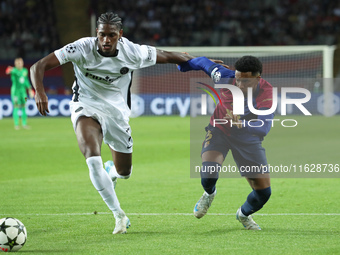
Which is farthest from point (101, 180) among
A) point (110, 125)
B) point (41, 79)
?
point (41, 79)

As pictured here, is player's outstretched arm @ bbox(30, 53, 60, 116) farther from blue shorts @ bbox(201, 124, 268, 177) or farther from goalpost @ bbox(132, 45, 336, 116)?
goalpost @ bbox(132, 45, 336, 116)

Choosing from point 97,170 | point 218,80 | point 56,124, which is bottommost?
point 56,124

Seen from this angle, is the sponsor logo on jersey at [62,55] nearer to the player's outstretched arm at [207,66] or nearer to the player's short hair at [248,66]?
the player's outstretched arm at [207,66]

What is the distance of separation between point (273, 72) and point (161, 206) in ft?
62.5

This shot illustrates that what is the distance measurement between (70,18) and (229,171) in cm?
2322

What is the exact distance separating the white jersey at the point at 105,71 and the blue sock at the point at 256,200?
164 centimetres

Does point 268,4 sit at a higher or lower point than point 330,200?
higher

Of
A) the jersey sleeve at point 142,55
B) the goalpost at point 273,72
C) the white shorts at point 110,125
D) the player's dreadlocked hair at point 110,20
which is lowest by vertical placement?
the goalpost at point 273,72

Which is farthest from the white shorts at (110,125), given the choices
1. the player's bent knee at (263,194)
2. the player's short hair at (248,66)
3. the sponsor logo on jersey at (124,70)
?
the player's bent knee at (263,194)

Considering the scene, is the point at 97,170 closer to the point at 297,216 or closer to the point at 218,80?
the point at 218,80

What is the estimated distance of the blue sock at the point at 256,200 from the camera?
21.4 feet

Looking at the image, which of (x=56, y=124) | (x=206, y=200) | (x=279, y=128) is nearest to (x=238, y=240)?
(x=206, y=200)

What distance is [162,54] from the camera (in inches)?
282

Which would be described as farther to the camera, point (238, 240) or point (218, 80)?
point (218, 80)
